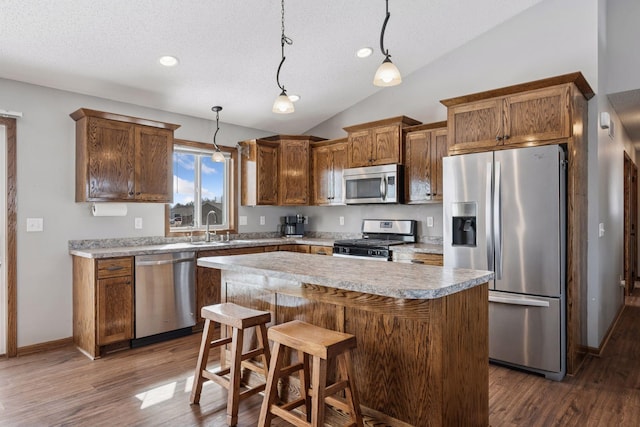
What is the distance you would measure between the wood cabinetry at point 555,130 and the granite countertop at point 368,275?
4.70ft

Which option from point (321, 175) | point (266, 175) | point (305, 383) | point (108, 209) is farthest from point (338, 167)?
point (305, 383)

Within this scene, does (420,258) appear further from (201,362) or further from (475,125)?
(201,362)

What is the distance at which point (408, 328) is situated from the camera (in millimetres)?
1904

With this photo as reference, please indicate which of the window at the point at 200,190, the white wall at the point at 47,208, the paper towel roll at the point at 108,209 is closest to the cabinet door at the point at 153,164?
the paper towel roll at the point at 108,209

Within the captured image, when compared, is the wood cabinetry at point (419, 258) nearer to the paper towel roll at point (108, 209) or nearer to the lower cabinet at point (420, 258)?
the lower cabinet at point (420, 258)

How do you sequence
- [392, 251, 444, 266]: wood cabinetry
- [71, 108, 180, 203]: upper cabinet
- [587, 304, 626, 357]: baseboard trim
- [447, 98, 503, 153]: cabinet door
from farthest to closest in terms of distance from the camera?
1. [392, 251, 444, 266]: wood cabinetry
2. [71, 108, 180, 203]: upper cabinet
3. [587, 304, 626, 357]: baseboard trim
4. [447, 98, 503, 153]: cabinet door

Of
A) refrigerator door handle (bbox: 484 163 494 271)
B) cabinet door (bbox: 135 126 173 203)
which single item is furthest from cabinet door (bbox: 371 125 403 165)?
cabinet door (bbox: 135 126 173 203)

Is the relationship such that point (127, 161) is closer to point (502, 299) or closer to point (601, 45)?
point (502, 299)

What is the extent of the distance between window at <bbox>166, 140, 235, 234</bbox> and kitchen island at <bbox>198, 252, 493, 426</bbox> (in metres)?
2.58

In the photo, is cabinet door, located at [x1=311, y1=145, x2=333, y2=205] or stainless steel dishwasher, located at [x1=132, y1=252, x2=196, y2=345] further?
cabinet door, located at [x1=311, y1=145, x2=333, y2=205]

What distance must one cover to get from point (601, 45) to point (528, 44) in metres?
0.60

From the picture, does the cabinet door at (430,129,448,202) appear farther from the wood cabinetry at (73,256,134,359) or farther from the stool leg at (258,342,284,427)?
the wood cabinetry at (73,256,134,359)

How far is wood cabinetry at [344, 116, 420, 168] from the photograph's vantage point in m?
4.33

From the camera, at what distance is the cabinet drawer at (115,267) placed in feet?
11.1
